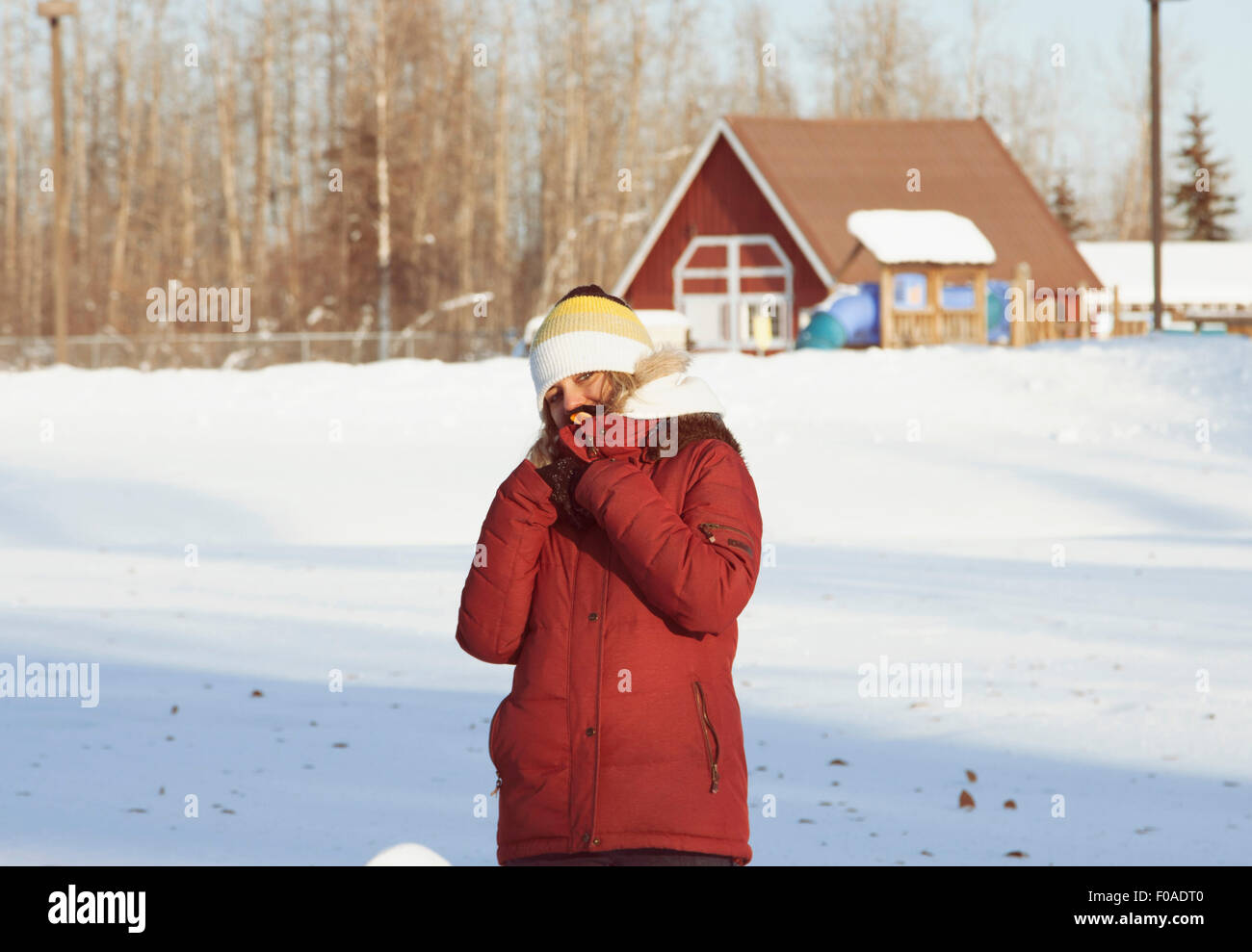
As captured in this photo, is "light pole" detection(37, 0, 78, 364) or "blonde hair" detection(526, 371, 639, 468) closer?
"blonde hair" detection(526, 371, 639, 468)

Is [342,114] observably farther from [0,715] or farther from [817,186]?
[0,715]

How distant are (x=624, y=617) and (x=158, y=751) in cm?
514

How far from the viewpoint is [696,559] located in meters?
3.14

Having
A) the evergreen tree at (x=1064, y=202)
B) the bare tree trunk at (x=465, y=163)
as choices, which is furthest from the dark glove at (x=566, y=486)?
the evergreen tree at (x=1064, y=202)

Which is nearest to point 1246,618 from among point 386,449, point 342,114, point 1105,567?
point 1105,567

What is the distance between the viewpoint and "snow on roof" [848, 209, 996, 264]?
104ft

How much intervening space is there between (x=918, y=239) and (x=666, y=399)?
29.7 meters

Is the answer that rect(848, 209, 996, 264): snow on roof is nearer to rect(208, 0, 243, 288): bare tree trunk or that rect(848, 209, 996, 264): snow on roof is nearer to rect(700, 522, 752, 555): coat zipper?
rect(208, 0, 243, 288): bare tree trunk

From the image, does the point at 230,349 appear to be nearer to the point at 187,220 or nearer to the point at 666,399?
the point at 187,220

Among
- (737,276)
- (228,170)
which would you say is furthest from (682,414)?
(228,170)

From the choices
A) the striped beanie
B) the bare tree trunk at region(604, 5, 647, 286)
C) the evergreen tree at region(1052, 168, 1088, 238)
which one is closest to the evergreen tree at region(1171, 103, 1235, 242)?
the evergreen tree at region(1052, 168, 1088, 238)

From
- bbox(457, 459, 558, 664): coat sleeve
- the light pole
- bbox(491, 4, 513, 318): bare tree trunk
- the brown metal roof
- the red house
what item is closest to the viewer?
bbox(457, 459, 558, 664): coat sleeve

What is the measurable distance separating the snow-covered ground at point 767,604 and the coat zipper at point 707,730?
2906 mm

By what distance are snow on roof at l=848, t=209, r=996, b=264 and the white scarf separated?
94.3ft
